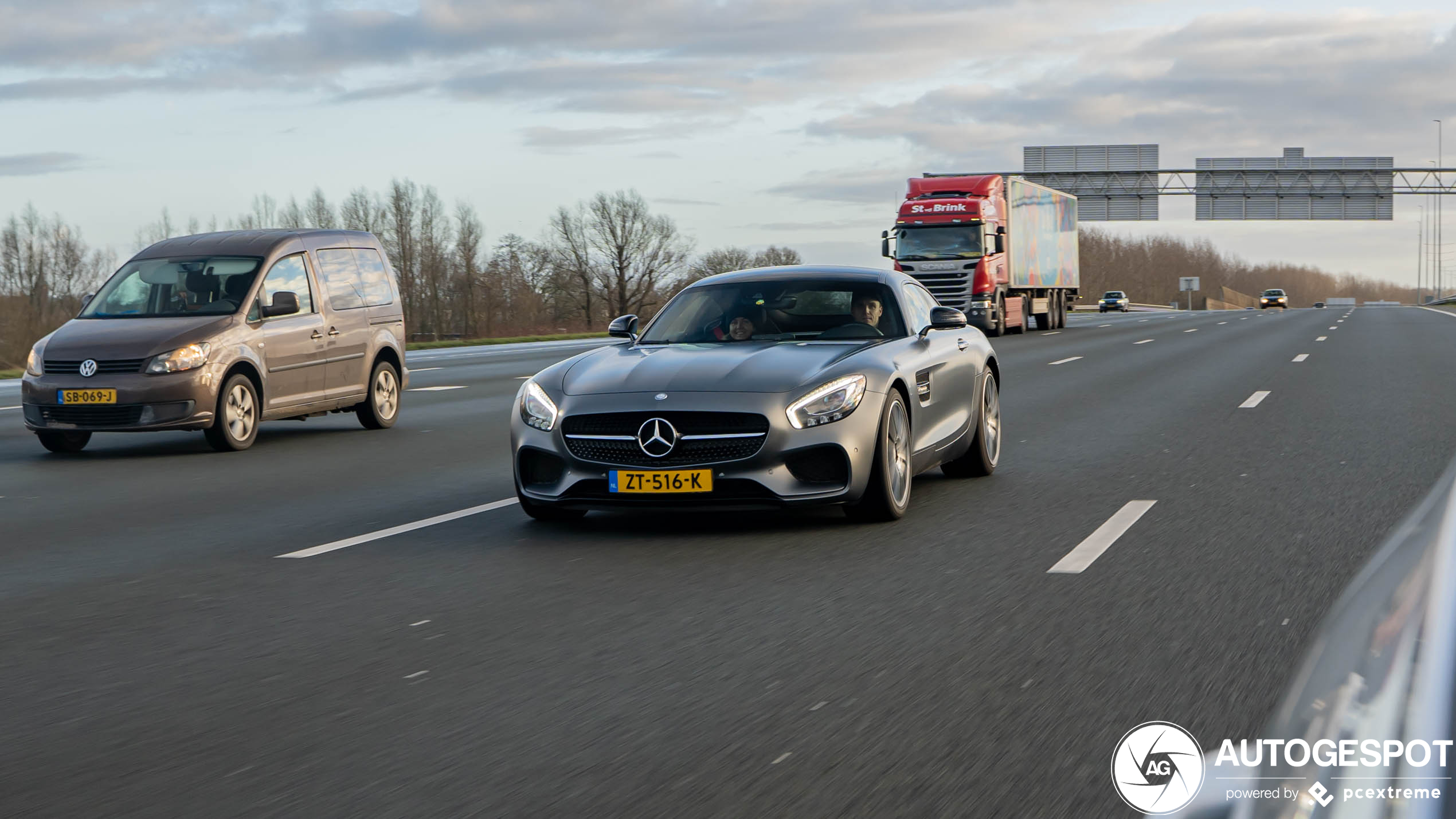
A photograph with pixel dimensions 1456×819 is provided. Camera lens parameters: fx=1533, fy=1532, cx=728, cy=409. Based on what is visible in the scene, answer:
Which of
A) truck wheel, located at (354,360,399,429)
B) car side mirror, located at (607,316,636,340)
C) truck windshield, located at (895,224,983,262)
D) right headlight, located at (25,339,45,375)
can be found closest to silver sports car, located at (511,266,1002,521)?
car side mirror, located at (607,316,636,340)

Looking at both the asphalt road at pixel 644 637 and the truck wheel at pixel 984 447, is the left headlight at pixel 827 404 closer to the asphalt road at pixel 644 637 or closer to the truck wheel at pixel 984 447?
the asphalt road at pixel 644 637

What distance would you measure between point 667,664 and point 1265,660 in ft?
6.20

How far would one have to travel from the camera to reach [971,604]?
19.3 ft

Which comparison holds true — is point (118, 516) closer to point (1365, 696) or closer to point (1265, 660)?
point (1265, 660)

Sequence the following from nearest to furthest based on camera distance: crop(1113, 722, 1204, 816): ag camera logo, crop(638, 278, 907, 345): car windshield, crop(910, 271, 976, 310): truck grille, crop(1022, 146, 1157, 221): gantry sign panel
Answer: crop(1113, 722, 1204, 816): ag camera logo, crop(638, 278, 907, 345): car windshield, crop(910, 271, 976, 310): truck grille, crop(1022, 146, 1157, 221): gantry sign panel

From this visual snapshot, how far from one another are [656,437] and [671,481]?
0.23 metres

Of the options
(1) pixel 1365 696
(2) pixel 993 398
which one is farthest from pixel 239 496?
(1) pixel 1365 696

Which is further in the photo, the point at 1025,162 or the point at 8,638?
the point at 1025,162

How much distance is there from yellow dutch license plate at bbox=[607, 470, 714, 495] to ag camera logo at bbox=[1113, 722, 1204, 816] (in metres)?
3.59

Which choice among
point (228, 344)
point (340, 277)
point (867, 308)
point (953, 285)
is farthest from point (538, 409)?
point (953, 285)

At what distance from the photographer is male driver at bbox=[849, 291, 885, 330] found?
909 cm

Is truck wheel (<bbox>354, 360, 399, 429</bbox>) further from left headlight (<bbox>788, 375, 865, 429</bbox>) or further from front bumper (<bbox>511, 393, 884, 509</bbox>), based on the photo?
left headlight (<bbox>788, 375, 865, 429</bbox>)

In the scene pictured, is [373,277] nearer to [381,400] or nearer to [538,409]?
[381,400]

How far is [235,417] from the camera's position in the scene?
508 inches
